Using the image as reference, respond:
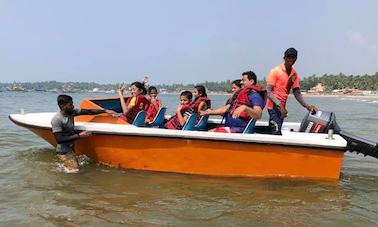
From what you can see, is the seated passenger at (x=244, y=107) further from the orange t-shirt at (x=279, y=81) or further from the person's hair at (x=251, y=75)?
the orange t-shirt at (x=279, y=81)

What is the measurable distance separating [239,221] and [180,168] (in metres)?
1.88

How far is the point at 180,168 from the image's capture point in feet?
20.7

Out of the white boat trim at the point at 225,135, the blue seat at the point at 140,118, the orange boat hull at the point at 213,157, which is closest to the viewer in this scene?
the white boat trim at the point at 225,135

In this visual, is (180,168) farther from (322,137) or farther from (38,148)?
(38,148)

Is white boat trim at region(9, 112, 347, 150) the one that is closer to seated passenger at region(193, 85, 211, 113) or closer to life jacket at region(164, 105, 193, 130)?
life jacket at region(164, 105, 193, 130)

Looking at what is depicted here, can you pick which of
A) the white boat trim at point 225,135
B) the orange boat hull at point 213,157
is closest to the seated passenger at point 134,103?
the white boat trim at point 225,135

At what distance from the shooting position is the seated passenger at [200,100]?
6.76m

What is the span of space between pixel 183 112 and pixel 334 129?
7.65 feet

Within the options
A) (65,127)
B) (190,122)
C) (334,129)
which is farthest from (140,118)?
(334,129)

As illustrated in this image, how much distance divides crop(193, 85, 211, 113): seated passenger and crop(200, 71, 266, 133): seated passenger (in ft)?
0.83

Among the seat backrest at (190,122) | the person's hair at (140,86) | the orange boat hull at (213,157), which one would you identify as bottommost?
the orange boat hull at (213,157)

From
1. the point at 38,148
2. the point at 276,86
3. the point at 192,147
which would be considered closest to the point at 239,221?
the point at 192,147

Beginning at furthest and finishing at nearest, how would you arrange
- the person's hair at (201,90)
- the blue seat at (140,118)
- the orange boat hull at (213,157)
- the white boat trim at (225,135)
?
1. the person's hair at (201,90)
2. the blue seat at (140,118)
3. the orange boat hull at (213,157)
4. the white boat trim at (225,135)

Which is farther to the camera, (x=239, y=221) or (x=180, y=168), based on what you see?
(x=180, y=168)
